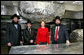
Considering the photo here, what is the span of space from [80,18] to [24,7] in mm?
2066

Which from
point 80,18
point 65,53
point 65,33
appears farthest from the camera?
point 80,18

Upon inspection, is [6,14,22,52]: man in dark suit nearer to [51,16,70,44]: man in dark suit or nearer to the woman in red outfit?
the woman in red outfit

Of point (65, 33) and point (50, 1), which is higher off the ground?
point (50, 1)

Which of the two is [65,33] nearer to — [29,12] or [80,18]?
[29,12]

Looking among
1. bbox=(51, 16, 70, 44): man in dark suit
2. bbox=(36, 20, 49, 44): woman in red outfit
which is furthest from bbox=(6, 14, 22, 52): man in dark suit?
bbox=(51, 16, 70, 44): man in dark suit

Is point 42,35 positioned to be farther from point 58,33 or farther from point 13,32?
point 13,32

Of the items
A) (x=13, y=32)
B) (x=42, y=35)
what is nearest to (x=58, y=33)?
(x=42, y=35)

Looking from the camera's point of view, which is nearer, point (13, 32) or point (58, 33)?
point (58, 33)

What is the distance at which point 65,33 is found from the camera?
297cm

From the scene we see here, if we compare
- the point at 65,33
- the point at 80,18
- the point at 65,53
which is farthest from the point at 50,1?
the point at 65,53

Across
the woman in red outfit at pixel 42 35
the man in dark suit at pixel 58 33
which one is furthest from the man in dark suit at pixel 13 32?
A: the man in dark suit at pixel 58 33

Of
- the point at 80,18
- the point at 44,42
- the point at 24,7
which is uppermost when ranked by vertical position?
the point at 24,7

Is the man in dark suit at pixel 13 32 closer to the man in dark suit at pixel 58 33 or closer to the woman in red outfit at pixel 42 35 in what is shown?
the woman in red outfit at pixel 42 35

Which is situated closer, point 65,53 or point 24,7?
point 65,53
